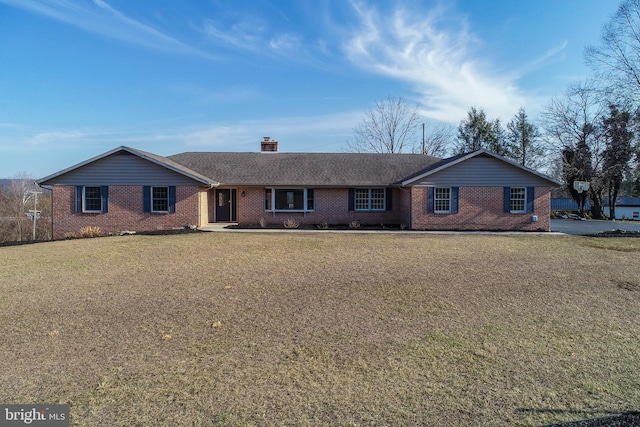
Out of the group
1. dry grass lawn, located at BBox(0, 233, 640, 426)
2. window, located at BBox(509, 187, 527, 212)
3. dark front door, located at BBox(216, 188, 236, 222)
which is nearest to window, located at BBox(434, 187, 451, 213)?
window, located at BBox(509, 187, 527, 212)

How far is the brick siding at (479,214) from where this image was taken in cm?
1989

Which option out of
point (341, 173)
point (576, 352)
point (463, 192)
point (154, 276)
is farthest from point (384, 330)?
point (341, 173)

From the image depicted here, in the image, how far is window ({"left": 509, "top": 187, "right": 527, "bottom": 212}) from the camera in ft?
65.7

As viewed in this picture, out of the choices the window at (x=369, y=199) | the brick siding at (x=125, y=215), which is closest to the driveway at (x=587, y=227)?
the window at (x=369, y=199)

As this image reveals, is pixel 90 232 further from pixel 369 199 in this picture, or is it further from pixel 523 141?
pixel 523 141

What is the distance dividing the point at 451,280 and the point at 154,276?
22.8ft

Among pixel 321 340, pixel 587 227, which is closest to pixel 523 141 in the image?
pixel 587 227

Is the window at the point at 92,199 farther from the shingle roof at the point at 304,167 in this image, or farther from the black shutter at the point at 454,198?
the black shutter at the point at 454,198

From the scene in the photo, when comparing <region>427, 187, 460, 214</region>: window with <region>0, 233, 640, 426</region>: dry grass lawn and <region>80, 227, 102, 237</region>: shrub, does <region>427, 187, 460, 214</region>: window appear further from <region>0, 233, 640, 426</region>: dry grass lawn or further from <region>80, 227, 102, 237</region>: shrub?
<region>80, 227, 102, 237</region>: shrub

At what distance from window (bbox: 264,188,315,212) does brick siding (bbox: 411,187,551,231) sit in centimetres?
582

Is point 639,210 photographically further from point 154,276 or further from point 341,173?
point 154,276

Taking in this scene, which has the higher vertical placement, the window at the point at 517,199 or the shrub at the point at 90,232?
the window at the point at 517,199

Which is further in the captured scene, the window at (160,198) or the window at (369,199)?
the window at (369,199)

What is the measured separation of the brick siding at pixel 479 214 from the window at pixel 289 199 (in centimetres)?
582
